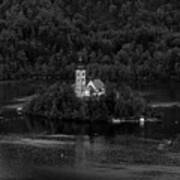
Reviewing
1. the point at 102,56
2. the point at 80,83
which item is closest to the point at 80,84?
the point at 80,83

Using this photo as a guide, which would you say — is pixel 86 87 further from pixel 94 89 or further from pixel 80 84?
pixel 94 89

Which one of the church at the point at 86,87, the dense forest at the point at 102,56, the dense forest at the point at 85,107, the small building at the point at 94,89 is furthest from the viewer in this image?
the dense forest at the point at 102,56

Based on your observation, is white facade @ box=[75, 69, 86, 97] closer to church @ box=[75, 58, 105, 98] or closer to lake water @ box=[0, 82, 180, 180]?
church @ box=[75, 58, 105, 98]

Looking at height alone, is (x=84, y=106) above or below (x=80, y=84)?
below

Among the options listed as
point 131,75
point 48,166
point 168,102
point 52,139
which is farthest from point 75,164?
point 131,75

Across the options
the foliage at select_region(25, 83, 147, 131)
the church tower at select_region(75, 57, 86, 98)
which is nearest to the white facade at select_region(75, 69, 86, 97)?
the church tower at select_region(75, 57, 86, 98)

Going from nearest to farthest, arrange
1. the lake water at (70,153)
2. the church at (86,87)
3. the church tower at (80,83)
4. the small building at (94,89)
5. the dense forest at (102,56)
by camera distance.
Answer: the lake water at (70,153) → the small building at (94,89) → the church at (86,87) → the church tower at (80,83) → the dense forest at (102,56)

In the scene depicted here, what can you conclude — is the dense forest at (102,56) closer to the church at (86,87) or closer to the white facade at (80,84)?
the white facade at (80,84)

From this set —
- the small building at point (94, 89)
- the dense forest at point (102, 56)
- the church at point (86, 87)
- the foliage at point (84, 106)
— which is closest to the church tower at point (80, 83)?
the church at point (86, 87)

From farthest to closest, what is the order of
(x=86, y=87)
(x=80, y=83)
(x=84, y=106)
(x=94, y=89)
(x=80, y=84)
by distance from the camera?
(x=80, y=83), (x=80, y=84), (x=86, y=87), (x=94, y=89), (x=84, y=106)
